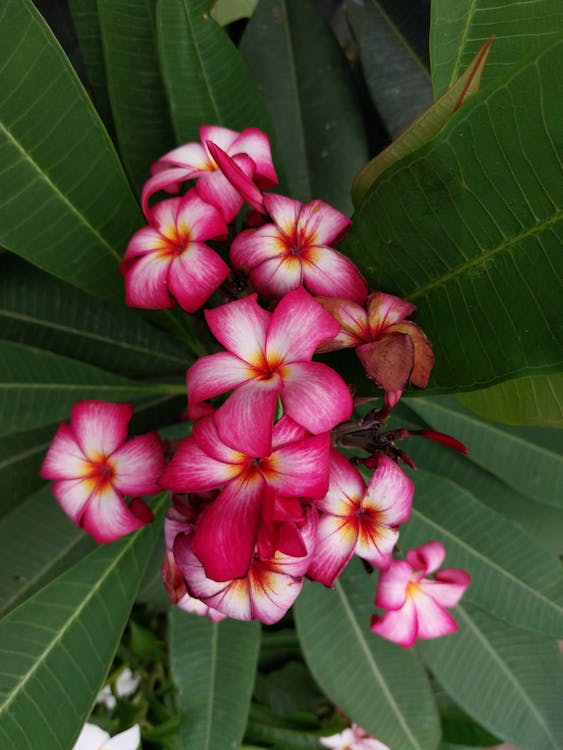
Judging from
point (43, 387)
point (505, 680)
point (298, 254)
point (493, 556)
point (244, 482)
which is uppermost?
point (298, 254)

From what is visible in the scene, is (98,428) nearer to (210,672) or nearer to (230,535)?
(230,535)

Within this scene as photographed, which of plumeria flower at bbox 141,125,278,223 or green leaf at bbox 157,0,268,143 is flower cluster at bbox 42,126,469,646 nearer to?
plumeria flower at bbox 141,125,278,223

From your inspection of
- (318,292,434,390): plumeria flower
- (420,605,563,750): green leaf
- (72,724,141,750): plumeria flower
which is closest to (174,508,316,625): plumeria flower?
(318,292,434,390): plumeria flower

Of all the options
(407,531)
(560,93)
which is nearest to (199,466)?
(560,93)

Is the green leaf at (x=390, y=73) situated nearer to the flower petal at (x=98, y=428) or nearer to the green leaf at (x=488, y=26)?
the green leaf at (x=488, y=26)

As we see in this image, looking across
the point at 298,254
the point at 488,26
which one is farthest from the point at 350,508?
the point at 488,26
